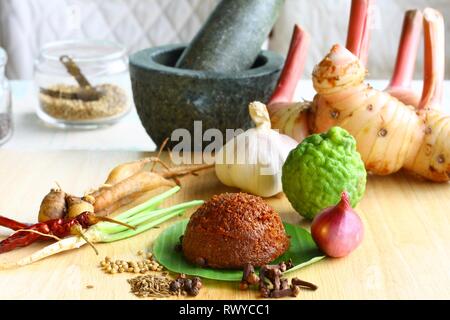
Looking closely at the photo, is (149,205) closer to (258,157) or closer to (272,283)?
(258,157)

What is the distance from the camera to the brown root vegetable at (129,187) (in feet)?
5.16

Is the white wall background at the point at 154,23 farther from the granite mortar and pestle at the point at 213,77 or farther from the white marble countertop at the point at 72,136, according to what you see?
the granite mortar and pestle at the point at 213,77

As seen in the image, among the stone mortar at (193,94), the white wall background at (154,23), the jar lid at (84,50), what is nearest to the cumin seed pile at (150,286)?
the stone mortar at (193,94)

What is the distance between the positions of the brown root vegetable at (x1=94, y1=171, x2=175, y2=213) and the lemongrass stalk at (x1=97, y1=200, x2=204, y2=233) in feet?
0.23

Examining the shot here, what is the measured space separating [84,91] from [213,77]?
51cm

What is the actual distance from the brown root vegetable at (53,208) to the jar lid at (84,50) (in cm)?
82

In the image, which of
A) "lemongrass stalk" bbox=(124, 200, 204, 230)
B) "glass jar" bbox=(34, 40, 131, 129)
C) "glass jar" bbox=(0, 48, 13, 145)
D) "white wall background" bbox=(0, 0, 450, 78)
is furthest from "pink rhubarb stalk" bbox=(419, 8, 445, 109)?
"white wall background" bbox=(0, 0, 450, 78)

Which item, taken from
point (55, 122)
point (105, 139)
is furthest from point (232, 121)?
point (55, 122)

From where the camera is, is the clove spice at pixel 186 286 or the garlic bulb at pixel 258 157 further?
the garlic bulb at pixel 258 157

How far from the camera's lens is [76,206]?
4.90 feet

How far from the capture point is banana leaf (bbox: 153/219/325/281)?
132cm

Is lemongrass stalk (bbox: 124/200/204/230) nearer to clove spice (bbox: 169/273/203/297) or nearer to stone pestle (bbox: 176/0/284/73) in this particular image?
clove spice (bbox: 169/273/203/297)

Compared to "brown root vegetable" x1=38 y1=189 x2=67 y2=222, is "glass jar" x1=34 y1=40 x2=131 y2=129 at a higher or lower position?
lower
